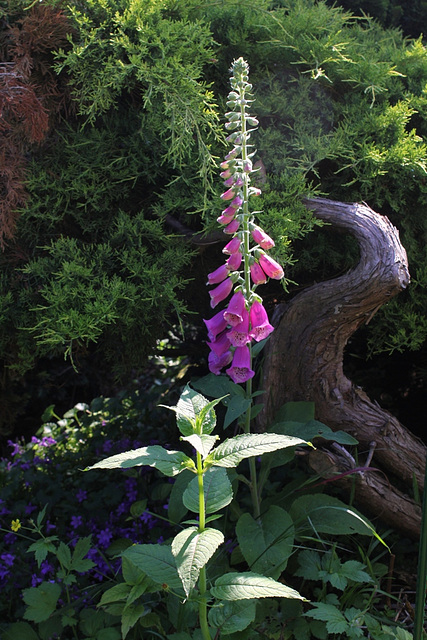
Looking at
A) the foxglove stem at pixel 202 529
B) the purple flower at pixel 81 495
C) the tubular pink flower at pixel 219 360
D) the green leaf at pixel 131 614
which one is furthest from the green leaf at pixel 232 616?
the purple flower at pixel 81 495

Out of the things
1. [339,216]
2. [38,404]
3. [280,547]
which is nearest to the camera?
[280,547]

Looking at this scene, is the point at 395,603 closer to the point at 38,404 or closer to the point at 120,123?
the point at 120,123

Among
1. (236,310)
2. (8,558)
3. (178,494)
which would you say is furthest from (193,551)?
(8,558)

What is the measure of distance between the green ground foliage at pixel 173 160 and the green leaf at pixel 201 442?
775mm

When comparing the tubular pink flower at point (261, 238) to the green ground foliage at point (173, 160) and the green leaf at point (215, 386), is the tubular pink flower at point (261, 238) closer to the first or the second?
the green ground foliage at point (173, 160)

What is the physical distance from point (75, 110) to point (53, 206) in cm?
44

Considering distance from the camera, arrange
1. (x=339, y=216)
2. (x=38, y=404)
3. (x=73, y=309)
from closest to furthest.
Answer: (x=73, y=309) → (x=339, y=216) → (x=38, y=404)

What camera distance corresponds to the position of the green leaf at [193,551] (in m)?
1.25

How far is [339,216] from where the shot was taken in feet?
7.75

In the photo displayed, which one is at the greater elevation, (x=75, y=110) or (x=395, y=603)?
(x=75, y=110)

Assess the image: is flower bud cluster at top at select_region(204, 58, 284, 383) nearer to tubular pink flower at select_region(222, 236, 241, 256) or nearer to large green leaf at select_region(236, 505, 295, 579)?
tubular pink flower at select_region(222, 236, 241, 256)

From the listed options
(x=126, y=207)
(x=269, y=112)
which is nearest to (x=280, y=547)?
(x=126, y=207)

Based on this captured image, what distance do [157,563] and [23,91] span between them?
1.81 metres

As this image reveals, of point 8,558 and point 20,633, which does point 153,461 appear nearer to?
point 20,633
